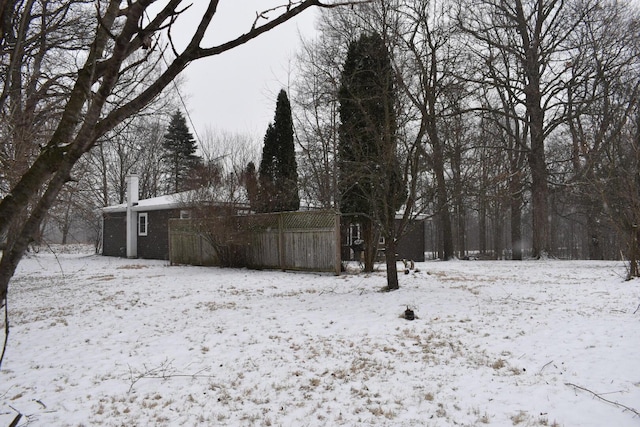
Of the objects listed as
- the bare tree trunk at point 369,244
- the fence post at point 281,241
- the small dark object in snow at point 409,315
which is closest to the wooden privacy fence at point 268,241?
the fence post at point 281,241

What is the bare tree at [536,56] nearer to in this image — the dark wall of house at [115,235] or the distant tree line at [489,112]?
the distant tree line at [489,112]

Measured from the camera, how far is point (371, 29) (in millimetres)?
8656

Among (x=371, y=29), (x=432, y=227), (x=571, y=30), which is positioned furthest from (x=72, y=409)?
(x=432, y=227)

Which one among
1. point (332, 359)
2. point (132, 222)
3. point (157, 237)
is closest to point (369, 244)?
point (332, 359)

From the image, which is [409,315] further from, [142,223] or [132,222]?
[132,222]

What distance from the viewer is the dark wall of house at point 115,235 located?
74.4 feet

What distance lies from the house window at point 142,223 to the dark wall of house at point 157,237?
0.60 feet

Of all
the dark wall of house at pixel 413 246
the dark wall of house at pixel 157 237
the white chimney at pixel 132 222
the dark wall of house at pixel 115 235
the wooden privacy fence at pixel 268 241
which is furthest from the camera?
the dark wall of house at pixel 115 235

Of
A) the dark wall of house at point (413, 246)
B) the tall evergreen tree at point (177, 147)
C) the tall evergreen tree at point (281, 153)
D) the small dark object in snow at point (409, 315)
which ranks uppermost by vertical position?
the tall evergreen tree at point (177, 147)

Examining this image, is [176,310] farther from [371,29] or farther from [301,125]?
[301,125]

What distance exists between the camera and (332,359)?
4.78 metres

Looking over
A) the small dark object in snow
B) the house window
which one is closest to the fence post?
the small dark object in snow

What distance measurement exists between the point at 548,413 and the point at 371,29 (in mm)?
7343

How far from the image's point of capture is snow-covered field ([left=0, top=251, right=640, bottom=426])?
140 inches
